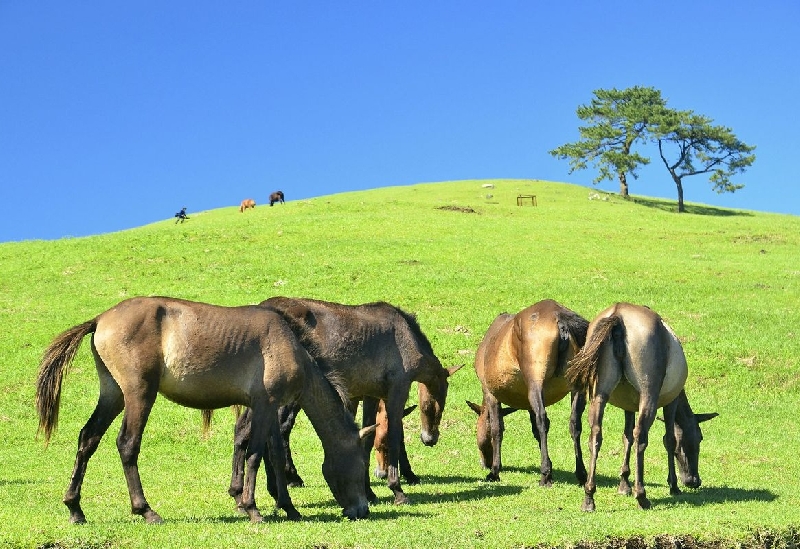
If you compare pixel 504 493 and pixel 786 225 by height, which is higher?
pixel 786 225

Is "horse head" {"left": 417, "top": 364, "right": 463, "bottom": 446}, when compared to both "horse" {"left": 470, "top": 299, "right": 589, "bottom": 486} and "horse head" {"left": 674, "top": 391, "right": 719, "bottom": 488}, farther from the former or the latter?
"horse head" {"left": 674, "top": 391, "right": 719, "bottom": 488}

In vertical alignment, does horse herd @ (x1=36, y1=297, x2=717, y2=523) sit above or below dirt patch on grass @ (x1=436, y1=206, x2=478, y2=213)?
below

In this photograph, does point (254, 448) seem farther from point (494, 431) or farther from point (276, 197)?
point (276, 197)

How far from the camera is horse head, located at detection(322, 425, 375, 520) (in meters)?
11.4

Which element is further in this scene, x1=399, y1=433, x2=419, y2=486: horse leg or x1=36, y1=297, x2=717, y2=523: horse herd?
x1=399, y1=433, x2=419, y2=486: horse leg

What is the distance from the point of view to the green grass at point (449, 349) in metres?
11.1

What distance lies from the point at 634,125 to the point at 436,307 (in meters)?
54.0

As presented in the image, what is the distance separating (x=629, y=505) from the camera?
1262 centimetres

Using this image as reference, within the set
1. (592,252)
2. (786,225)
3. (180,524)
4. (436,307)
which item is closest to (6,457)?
(180,524)

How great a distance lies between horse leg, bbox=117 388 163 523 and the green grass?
303 millimetres

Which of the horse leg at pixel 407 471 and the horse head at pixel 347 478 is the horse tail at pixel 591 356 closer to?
the horse head at pixel 347 478

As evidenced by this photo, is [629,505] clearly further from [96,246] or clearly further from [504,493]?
[96,246]

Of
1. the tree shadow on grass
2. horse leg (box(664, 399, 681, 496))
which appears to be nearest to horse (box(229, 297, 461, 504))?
horse leg (box(664, 399, 681, 496))

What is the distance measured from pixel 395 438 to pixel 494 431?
2.84m
